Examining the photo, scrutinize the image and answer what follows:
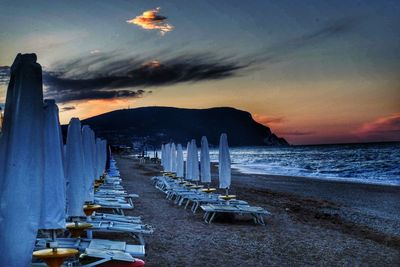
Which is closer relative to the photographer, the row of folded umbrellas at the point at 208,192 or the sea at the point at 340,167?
the row of folded umbrellas at the point at 208,192

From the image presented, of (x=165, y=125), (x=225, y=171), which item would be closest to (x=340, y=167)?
(x=225, y=171)

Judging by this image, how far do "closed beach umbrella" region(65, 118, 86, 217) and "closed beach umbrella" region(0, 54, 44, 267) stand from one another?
294 cm

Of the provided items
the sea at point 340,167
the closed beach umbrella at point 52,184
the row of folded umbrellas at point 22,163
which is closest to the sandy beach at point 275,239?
the closed beach umbrella at point 52,184

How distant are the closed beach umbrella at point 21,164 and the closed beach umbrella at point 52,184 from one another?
2.84ft

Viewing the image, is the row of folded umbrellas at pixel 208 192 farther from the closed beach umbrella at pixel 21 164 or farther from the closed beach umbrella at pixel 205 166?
the closed beach umbrella at pixel 21 164

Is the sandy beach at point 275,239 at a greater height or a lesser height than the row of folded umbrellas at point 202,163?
lesser

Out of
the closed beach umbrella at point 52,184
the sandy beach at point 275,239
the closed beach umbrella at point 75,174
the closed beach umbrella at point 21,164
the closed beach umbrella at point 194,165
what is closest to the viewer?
the closed beach umbrella at point 21,164

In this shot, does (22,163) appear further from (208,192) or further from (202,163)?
(202,163)

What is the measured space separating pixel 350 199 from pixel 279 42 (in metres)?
8.03

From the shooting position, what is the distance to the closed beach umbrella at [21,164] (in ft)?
10.6

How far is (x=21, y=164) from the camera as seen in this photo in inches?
133

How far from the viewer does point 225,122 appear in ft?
564

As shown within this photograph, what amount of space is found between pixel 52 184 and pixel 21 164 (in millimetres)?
1119

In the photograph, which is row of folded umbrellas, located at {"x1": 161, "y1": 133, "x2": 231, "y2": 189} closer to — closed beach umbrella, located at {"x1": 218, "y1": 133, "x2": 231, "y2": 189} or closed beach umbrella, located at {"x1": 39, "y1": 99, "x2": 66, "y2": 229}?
closed beach umbrella, located at {"x1": 218, "y1": 133, "x2": 231, "y2": 189}
